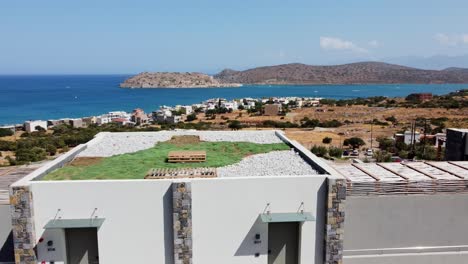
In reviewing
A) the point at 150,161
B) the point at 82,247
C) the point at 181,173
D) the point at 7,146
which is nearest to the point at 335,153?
the point at 150,161

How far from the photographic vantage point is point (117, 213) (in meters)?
9.06

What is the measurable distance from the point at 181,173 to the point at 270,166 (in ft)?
8.73

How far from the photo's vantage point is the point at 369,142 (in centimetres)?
3928

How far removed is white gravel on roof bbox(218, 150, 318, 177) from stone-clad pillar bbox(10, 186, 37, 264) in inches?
180

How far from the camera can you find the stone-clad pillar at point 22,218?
8633mm

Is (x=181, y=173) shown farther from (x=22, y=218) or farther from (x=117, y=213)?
(x=22, y=218)

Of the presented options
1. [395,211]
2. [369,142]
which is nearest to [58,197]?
[395,211]

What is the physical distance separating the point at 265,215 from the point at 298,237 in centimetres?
115

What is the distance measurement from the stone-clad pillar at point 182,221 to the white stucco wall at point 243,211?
0.20 meters

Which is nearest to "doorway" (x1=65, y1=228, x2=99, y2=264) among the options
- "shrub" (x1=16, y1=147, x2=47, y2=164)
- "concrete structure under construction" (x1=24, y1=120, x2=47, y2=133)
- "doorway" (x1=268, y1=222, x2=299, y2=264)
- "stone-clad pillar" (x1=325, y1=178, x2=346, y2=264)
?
"doorway" (x1=268, y1=222, x2=299, y2=264)

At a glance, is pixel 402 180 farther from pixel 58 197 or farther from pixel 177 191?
pixel 58 197

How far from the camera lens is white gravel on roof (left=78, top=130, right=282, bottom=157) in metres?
13.6

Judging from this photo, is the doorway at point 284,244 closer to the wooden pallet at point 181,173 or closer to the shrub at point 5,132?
the wooden pallet at point 181,173

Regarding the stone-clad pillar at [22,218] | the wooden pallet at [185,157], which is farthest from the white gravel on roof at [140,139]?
the stone-clad pillar at [22,218]
